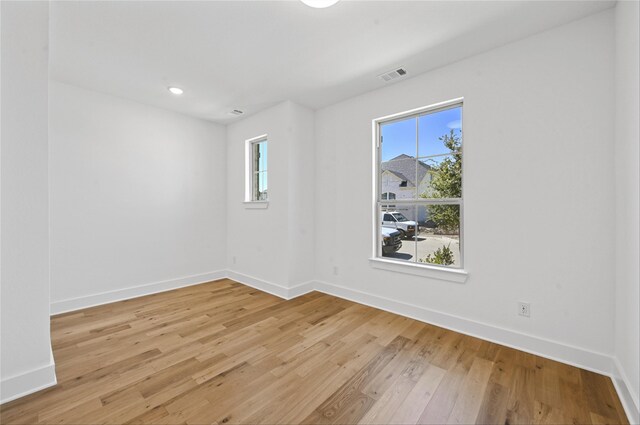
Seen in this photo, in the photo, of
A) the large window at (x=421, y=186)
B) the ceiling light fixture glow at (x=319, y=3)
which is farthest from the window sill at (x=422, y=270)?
the ceiling light fixture glow at (x=319, y=3)

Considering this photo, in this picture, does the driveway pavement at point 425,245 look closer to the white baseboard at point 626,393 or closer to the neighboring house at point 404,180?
the neighboring house at point 404,180

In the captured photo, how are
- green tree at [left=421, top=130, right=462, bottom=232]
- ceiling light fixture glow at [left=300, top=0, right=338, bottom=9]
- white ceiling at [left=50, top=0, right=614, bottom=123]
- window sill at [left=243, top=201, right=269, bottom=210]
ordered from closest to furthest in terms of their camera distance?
ceiling light fixture glow at [left=300, top=0, right=338, bottom=9], white ceiling at [left=50, top=0, right=614, bottom=123], green tree at [left=421, top=130, right=462, bottom=232], window sill at [left=243, top=201, right=269, bottom=210]

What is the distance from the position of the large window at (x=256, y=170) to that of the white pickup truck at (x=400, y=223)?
1962 millimetres

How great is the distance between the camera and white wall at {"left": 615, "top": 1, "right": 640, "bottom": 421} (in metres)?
1.57

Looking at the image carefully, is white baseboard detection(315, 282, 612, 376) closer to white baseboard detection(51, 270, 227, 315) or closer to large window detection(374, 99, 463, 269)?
large window detection(374, 99, 463, 269)

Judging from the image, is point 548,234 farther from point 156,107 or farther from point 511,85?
point 156,107

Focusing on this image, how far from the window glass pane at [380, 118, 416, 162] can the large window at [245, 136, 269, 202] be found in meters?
1.94

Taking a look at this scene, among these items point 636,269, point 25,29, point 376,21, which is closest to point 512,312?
point 636,269

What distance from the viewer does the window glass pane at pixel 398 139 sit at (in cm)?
309

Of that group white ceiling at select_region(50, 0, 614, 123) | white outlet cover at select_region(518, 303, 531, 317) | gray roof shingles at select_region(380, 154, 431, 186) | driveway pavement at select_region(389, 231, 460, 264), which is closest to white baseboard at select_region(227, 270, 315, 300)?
driveway pavement at select_region(389, 231, 460, 264)

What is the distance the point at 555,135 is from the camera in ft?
7.05

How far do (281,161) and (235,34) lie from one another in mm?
1680

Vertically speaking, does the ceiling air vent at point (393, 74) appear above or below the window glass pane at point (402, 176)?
above

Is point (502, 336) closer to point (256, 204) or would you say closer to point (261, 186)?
point (256, 204)
